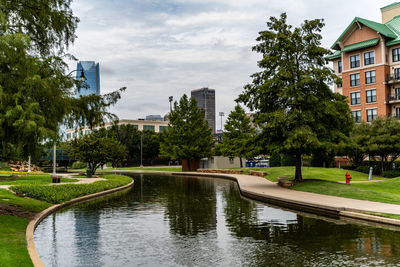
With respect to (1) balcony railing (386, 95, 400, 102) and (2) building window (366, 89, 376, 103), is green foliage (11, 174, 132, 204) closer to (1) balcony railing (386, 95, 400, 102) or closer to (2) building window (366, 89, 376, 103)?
(2) building window (366, 89, 376, 103)

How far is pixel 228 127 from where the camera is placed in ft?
198

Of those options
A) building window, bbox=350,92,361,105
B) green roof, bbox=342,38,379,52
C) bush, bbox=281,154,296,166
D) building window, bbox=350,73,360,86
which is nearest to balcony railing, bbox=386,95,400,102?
building window, bbox=350,92,361,105

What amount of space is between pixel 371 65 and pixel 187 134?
29.7 metres

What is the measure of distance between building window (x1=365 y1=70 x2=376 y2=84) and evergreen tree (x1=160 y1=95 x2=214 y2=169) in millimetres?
25859

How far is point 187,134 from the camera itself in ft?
201

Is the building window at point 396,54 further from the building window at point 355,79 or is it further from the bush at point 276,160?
the bush at point 276,160

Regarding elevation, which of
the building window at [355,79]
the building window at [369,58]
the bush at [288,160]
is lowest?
the bush at [288,160]

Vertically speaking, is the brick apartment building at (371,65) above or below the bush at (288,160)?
above

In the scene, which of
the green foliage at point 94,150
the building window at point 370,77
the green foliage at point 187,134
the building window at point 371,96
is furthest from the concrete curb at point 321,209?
the building window at point 370,77

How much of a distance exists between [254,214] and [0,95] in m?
11.8

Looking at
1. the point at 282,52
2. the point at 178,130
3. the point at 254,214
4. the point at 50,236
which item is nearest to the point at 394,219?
the point at 254,214

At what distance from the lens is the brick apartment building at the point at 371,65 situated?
175ft

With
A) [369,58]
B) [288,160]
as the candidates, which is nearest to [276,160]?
[288,160]

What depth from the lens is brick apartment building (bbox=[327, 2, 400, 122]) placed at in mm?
53375
